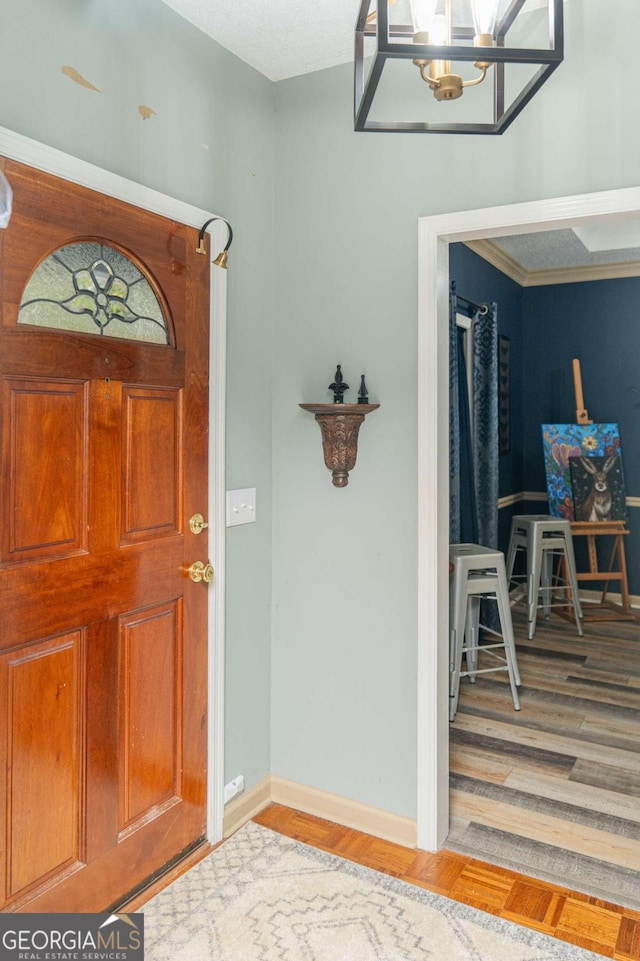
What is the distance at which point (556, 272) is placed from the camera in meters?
5.48

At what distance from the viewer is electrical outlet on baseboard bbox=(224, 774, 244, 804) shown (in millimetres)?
2373

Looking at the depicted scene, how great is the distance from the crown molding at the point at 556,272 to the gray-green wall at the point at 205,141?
280 cm

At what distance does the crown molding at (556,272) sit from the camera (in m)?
4.96

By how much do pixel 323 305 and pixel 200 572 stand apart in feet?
3.39

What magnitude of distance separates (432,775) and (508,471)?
11.5 feet

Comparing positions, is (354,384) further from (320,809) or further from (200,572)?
(320,809)

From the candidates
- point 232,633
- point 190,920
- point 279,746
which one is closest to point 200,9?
point 232,633

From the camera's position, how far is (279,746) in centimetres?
259

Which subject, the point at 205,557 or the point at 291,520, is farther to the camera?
the point at 291,520

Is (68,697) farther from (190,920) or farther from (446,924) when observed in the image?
(446,924)

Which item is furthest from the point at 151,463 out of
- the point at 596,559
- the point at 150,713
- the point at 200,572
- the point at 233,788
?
the point at 596,559

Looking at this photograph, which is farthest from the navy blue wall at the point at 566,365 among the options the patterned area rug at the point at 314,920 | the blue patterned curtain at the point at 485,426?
the patterned area rug at the point at 314,920

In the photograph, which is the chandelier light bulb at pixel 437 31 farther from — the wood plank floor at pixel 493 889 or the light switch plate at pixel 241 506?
the wood plank floor at pixel 493 889

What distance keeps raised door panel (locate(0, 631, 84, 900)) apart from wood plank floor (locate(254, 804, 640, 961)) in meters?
0.86
